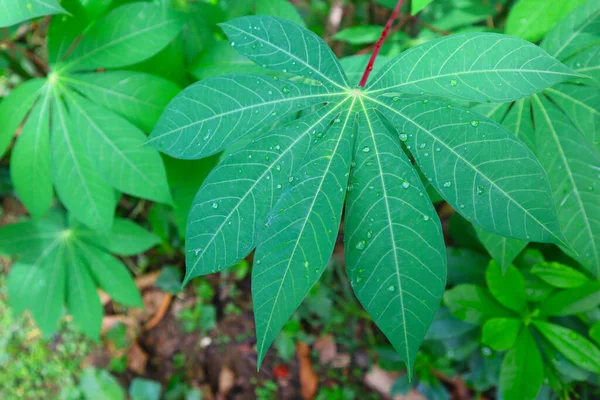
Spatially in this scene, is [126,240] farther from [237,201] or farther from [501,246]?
[501,246]

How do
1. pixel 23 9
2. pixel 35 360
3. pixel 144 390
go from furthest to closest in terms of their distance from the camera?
1. pixel 35 360
2. pixel 144 390
3. pixel 23 9

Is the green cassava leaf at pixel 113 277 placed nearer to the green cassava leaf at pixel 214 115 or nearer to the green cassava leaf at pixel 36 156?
the green cassava leaf at pixel 36 156

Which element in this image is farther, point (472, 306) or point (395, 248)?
point (472, 306)

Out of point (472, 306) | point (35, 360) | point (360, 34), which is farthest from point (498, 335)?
point (35, 360)

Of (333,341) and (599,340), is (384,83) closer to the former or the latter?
(599,340)

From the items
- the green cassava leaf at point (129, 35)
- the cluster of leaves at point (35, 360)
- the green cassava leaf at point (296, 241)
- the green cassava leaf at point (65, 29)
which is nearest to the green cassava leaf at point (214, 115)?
the green cassava leaf at point (296, 241)

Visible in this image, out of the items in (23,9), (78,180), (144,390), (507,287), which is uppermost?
(23,9)

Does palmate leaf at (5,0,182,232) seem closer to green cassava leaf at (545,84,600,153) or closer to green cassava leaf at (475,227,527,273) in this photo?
green cassava leaf at (475,227,527,273)
